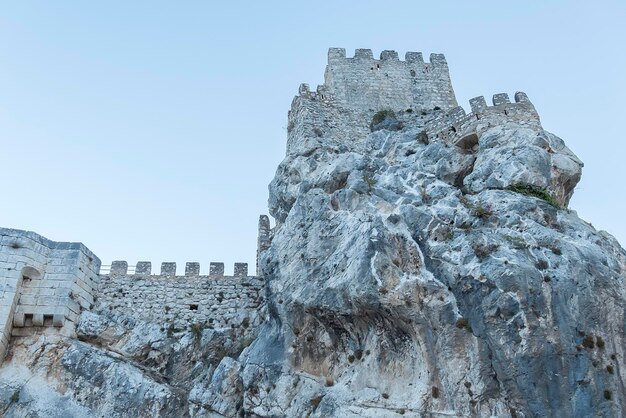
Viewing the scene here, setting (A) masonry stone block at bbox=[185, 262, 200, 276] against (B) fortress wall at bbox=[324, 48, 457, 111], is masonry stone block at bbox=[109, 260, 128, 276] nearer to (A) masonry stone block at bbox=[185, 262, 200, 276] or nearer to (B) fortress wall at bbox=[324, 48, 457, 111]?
(A) masonry stone block at bbox=[185, 262, 200, 276]

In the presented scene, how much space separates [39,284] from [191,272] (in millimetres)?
4639

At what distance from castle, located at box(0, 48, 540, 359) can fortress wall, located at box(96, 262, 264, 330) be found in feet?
0.10

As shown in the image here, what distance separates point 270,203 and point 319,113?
4.69 meters

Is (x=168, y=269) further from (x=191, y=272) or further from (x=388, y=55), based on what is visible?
(x=388, y=55)

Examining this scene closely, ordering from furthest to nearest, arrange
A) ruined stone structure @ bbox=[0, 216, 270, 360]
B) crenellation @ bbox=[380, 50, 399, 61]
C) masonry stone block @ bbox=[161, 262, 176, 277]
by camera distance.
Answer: crenellation @ bbox=[380, 50, 399, 61], masonry stone block @ bbox=[161, 262, 176, 277], ruined stone structure @ bbox=[0, 216, 270, 360]

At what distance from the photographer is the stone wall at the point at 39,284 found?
16688mm

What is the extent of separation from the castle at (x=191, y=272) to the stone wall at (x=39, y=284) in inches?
1.1

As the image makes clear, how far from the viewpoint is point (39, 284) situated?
17.4 metres

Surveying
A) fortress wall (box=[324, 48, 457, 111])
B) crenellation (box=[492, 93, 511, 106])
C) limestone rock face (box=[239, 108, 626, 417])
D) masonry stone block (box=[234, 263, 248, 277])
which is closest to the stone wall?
masonry stone block (box=[234, 263, 248, 277])

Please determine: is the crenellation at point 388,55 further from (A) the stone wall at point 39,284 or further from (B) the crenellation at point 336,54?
(A) the stone wall at point 39,284

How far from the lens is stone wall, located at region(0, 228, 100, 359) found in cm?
1669

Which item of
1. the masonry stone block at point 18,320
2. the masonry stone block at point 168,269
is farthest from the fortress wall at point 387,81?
the masonry stone block at point 18,320

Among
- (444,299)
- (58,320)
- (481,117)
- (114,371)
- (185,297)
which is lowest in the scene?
(114,371)

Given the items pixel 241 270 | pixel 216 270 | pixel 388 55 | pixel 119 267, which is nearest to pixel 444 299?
pixel 241 270
